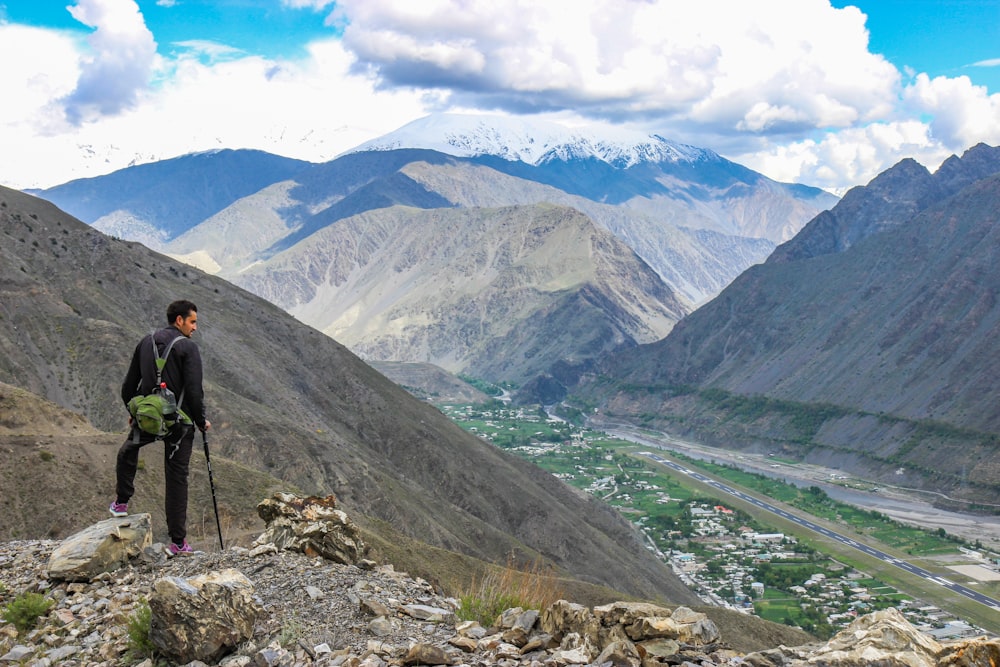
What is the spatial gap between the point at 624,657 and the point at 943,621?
65.9m

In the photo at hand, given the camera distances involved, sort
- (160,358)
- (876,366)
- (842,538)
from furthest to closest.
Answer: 1. (876,366)
2. (842,538)
3. (160,358)

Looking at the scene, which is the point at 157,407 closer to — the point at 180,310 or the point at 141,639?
the point at 180,310

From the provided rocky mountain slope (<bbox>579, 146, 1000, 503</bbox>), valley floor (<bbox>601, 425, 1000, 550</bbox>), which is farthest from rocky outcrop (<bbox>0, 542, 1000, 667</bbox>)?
rocky mountain slope (<bbox>579, 146, 1000, 503</bbox>)

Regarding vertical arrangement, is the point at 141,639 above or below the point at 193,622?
below

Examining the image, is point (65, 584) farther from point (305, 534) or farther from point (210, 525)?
point (210, 525)

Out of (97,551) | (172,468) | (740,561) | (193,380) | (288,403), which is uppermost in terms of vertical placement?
(193,380)

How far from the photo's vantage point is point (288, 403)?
6219cm

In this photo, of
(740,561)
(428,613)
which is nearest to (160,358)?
(428,613)

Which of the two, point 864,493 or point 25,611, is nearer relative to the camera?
point 25,611

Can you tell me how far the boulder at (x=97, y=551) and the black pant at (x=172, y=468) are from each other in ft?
1.47

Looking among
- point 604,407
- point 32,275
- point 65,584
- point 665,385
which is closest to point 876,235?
point 665,385

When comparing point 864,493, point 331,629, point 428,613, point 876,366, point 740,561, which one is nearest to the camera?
point 331,629

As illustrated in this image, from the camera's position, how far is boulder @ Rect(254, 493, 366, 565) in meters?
13.5

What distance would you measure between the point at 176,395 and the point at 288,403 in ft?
171
